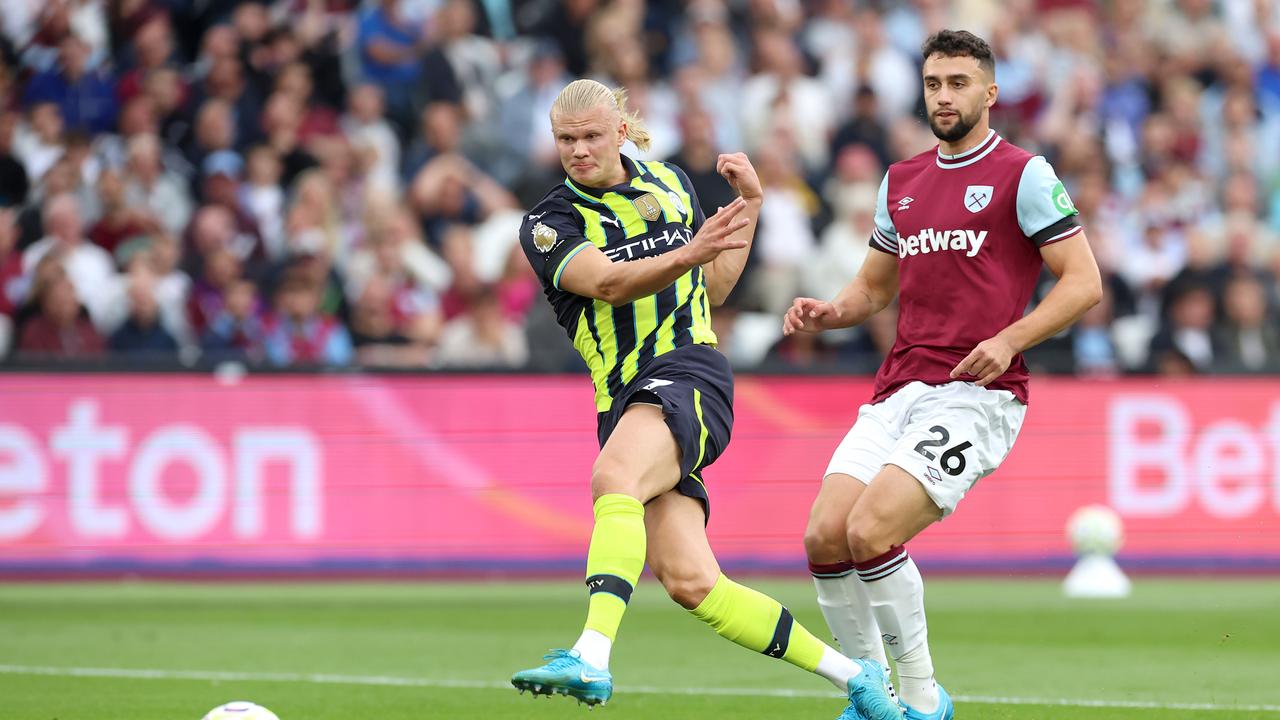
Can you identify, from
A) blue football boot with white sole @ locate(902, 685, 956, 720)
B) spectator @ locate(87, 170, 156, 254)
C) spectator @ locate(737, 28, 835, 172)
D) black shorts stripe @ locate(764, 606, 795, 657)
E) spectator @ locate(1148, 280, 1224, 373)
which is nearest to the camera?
black shorts stripe @ locate(764, 606, 795, 657)

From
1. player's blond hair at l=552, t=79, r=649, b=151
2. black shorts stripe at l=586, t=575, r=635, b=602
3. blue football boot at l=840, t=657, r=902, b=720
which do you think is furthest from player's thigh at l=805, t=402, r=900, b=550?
player's blond hair at l=552, t=79, r=649, b=151

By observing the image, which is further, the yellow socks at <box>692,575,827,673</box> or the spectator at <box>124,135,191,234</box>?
the spectator at <box>124,135,191,234</box>

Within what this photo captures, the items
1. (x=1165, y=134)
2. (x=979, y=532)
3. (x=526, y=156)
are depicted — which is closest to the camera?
(x=979, y=532)

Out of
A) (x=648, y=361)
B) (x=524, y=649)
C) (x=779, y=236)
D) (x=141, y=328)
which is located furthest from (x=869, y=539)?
(x=779, y=236)

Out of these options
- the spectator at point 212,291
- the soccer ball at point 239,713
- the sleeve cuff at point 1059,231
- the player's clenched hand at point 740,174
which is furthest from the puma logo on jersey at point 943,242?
the spectator at point 212,291

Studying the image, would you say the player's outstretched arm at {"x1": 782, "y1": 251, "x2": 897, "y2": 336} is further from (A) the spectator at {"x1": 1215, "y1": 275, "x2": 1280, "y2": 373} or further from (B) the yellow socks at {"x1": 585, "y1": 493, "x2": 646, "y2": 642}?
(A) the spectator at {"x1": 1215, "y1": 275, "x2": 1280, "y2": 373}

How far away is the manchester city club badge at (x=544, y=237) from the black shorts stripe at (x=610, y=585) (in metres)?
1.25

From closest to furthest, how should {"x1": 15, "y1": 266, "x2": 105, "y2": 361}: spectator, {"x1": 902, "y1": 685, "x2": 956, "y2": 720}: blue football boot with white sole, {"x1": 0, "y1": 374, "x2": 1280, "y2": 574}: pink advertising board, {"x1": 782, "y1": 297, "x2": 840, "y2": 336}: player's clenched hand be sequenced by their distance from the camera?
{"x1": 902, "y1": 685, "x2": 956, "y2": 720}: blue football boot with white sole
{"x1": 782, "y1": 297, "x2": 840, "y2": 336}: player's clenched hand
{"x1": 0, "y1": 374, "x2": 1280, "y2": 574}: pink advertising board
{"x1": 15, "y1": 266, "x2": 105, "y2": 361}: spectator

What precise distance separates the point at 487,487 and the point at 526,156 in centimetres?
365

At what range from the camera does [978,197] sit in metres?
6.93

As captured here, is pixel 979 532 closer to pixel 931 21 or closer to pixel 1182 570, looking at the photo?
pixel 1182 570

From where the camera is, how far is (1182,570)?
15344 mm

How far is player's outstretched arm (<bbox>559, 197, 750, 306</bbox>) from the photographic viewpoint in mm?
6395

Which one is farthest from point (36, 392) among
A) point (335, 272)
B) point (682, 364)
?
point (682, 364)
